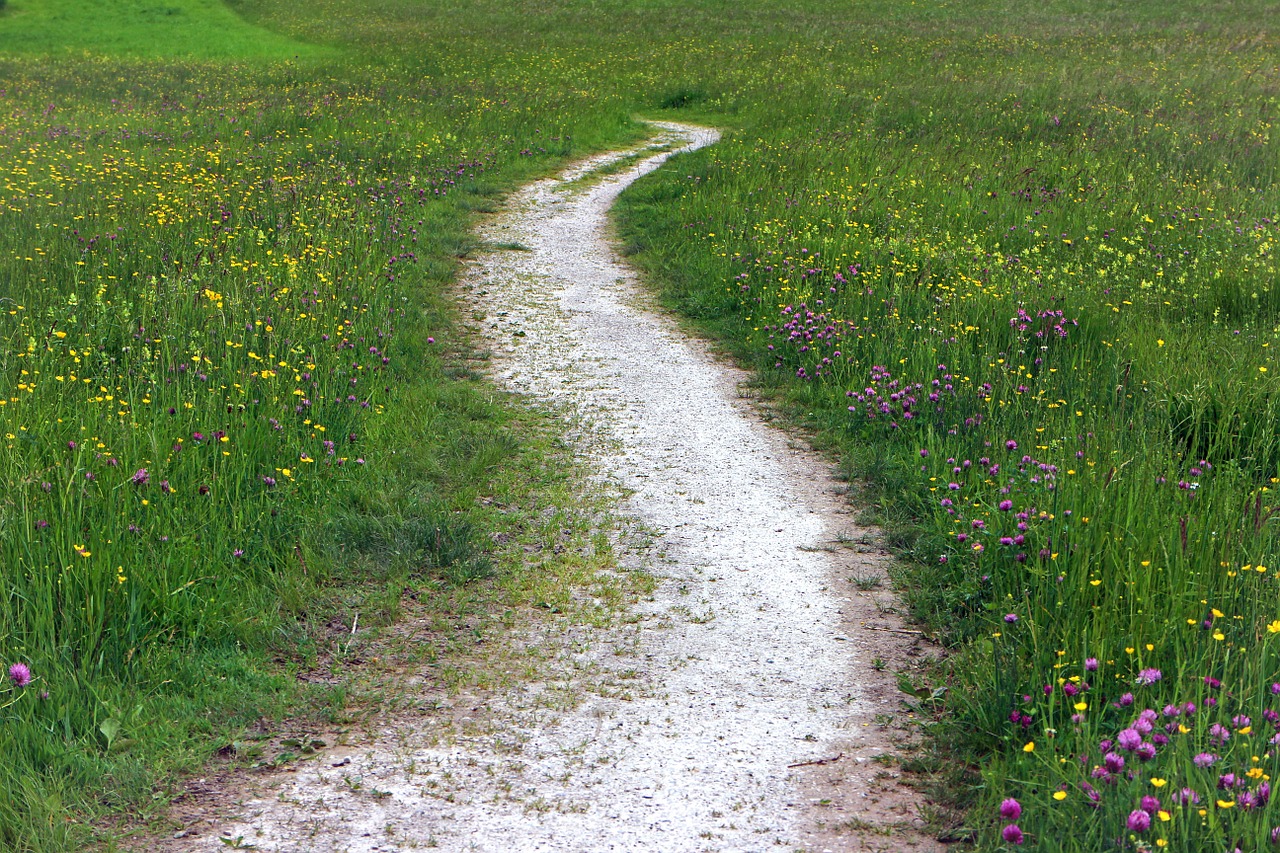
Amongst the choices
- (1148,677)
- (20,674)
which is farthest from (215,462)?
(1148,677)

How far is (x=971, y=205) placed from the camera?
472 inches

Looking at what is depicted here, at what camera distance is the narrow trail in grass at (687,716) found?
3.34 m

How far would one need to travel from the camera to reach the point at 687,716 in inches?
156

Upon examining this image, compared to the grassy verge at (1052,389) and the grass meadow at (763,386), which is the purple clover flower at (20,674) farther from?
the grassy verge at (1052,389)

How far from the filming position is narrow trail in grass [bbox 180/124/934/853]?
10.9ft

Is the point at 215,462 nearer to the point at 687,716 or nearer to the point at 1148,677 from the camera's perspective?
the point at 687,716

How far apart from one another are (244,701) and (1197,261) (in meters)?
8.53

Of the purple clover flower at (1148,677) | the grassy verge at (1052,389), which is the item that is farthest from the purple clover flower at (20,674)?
the purple clover flower at (1148,677)

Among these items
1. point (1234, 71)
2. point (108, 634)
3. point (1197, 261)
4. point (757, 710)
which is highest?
point (1234, 71)

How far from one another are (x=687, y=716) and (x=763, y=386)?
4317 millimetres

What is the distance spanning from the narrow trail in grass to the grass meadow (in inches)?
12.2

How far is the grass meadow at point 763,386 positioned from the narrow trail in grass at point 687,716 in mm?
309

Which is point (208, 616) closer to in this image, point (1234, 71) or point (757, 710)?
point (757, 710)

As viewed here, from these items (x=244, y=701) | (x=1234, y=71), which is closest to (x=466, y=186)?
(x=244, y=701)
